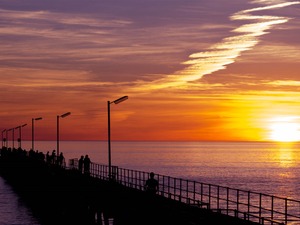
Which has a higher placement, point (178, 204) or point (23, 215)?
point (178, 204)

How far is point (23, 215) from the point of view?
66.6 meters

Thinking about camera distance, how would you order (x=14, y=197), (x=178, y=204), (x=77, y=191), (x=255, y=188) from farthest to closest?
(x=255, y=188) → (x=14, y=197) → (x=77, y=191) → (x=178, y=204)

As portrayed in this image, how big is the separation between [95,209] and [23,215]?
2299cm

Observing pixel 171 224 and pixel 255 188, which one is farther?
pixel 255 188

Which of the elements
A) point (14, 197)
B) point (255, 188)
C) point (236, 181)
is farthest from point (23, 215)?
point (236, 181)

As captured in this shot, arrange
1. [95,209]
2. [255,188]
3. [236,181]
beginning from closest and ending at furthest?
1. [95,209]
2. [255,188]
3. [236,181]

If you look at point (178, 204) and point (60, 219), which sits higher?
point (178, 204)

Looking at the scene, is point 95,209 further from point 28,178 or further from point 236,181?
point 236,181

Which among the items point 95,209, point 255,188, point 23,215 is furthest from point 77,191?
point 255,188

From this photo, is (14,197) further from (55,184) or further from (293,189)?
(293,189)

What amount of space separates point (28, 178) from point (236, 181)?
63.7m

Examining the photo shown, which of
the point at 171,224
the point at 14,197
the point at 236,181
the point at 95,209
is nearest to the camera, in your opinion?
the point at 171,224

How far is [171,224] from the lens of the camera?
93.7 ft

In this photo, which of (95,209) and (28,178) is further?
(28,178)
